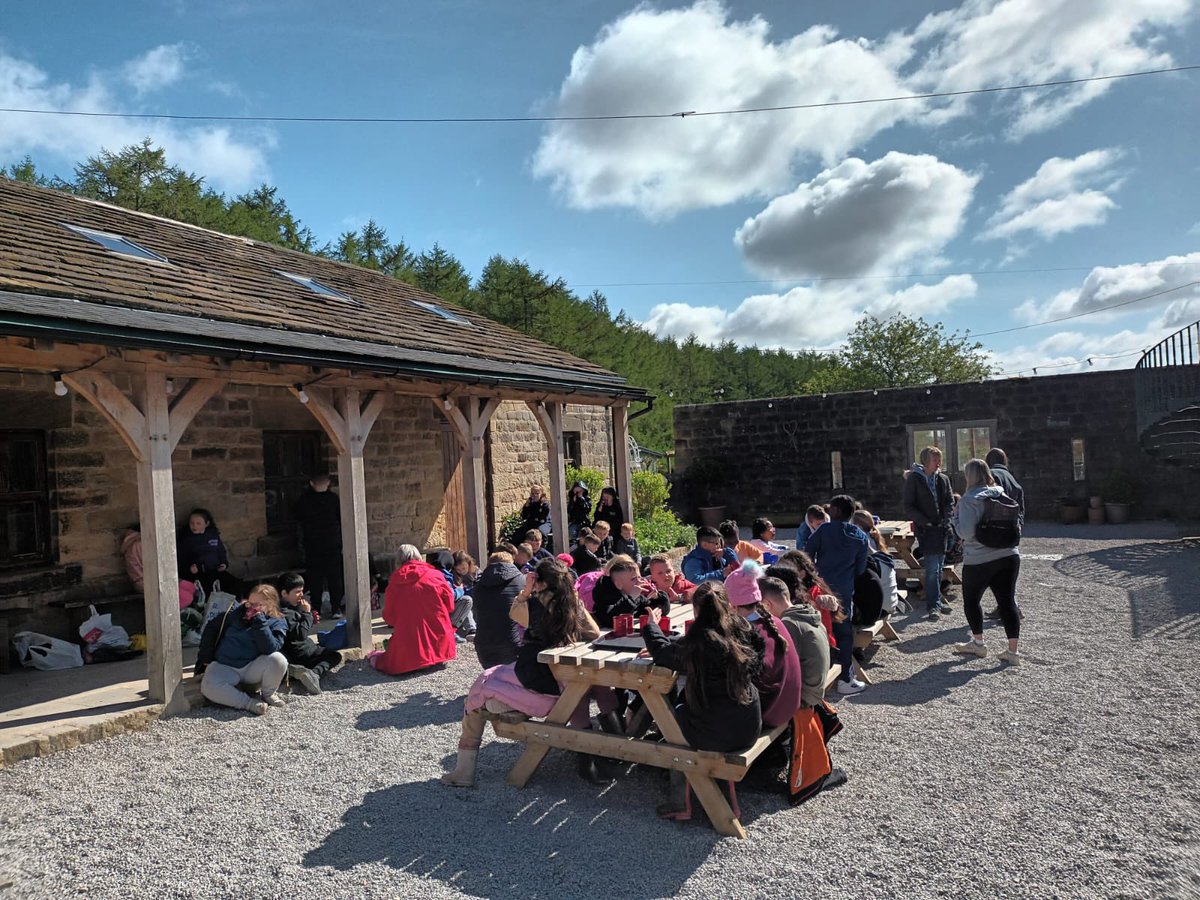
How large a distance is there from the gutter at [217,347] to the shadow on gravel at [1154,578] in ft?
21.5

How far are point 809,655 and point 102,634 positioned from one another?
596 centimetres

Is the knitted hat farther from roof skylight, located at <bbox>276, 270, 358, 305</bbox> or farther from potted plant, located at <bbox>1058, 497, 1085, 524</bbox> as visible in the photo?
potted plant, located at <bbox>1058, 497, 1085, 524</bbox>

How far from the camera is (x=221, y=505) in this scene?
8383mm

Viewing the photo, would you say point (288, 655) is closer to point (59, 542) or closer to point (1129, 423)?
point (59, 542)

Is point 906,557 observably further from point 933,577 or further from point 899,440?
point 899,440

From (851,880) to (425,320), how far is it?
345 inches

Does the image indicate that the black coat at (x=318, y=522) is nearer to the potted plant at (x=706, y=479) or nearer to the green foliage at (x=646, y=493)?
the green foliage at (x=646, y=493)

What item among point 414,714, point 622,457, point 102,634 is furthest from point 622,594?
point 622,457

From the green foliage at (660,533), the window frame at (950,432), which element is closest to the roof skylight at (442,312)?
the green foliage at (660,533)

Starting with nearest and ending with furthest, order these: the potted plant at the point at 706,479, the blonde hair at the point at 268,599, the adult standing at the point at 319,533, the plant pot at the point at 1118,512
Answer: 1. the blonde hair at the point at 268,599
2. the adult standing at the point at 319,533
3. the plant pot at the point at 1118,512
4. the potted plant at the point at 706,479

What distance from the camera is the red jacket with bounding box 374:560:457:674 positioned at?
6.25 metres

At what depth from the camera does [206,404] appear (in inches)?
324

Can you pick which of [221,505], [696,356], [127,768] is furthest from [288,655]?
[696,356]

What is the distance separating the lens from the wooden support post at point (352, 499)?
22.0 ft
